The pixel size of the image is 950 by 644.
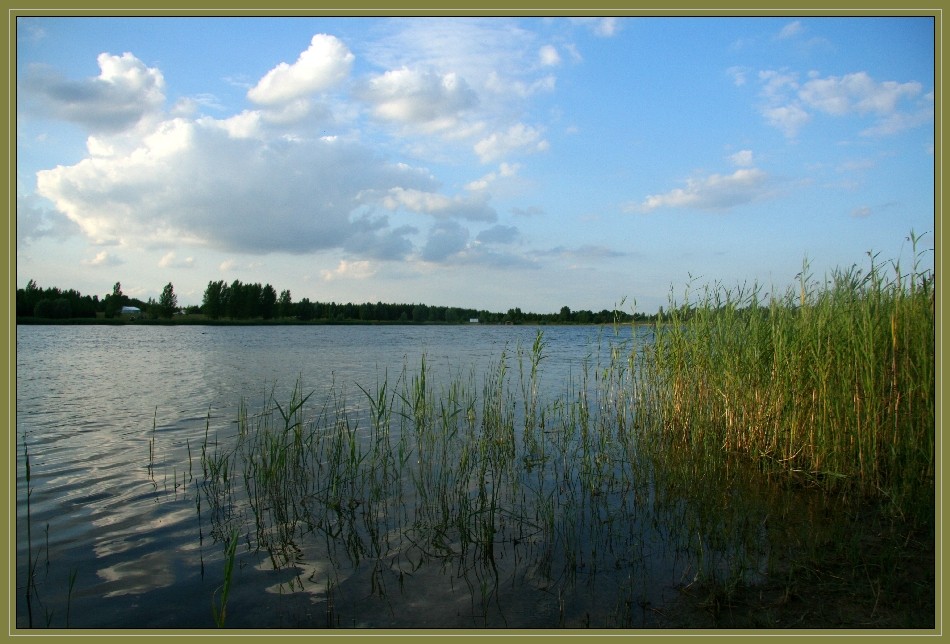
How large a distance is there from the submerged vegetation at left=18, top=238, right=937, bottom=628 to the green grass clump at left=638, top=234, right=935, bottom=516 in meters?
0.03

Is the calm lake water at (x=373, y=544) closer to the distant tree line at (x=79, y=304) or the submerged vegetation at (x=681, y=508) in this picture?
the submerged vegetation at (x=681, y=508)

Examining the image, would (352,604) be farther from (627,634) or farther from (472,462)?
(472,462)

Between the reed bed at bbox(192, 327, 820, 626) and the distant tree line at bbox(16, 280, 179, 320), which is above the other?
the distant tree line at bbox(16, 280, 179, 320)

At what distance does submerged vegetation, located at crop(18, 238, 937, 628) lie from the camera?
440 centimetres

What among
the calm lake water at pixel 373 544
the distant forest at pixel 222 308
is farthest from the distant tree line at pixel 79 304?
the calm lake water at pixel 373 544

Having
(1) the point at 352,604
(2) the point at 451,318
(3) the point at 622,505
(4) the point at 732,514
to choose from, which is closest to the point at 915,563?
(4) the point at 732,514

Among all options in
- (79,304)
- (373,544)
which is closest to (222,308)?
(79,304)

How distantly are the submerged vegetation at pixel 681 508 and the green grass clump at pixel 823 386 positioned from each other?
0.03 metres

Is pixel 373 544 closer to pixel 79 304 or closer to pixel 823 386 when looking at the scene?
pixel 823 386

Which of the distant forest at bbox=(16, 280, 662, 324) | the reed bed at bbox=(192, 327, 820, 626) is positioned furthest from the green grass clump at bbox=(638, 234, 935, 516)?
the distant forest at bbox=(16, 280, 662, 324)

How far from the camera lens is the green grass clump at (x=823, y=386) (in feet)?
20.2

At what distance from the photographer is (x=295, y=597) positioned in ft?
15.3

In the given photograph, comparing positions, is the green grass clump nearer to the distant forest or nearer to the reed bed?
the reed bed

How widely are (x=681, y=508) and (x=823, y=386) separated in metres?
2.58
